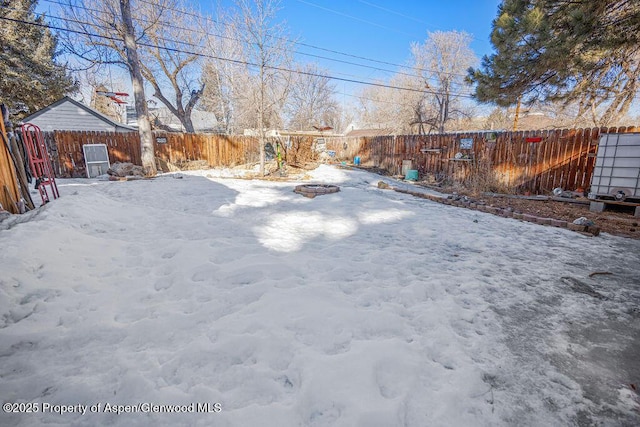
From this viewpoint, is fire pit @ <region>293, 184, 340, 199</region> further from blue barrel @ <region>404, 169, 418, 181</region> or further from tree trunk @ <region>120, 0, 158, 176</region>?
tree trunk @ <region>120, 0, 158, 176</region>

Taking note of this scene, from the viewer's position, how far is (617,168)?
5.98 meters

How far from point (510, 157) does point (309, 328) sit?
9.76 m

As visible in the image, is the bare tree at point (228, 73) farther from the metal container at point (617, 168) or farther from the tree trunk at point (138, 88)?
the metal container at point (617, 168)

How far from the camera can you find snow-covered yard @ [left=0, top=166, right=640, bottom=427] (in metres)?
1.32

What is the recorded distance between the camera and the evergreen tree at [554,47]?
3.67m

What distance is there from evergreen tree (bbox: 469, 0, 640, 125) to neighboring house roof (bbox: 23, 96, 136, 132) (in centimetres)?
1744

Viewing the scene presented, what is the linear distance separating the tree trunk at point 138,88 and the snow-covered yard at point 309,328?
8.19m

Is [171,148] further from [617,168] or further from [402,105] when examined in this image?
[402,105]

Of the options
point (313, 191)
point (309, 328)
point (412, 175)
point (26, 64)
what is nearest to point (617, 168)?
point (412, 175)

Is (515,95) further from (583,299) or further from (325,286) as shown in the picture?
(325,286)

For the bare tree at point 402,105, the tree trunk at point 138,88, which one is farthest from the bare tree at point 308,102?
the tree trunk at point 138,88

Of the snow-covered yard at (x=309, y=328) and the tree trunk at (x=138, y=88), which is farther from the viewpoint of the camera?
the tree trunk at (x=138, y=88)

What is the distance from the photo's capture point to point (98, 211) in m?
3.94

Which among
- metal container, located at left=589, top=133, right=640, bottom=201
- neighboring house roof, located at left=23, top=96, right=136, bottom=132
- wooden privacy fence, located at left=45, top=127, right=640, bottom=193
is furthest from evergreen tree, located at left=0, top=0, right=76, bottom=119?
metal container, located at left=589, top=133, right=640, bottom=201
